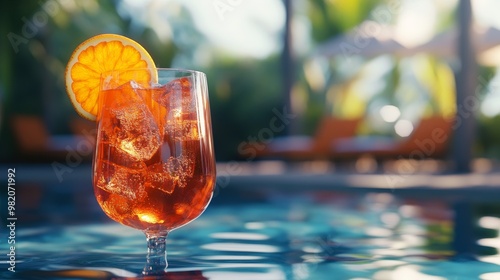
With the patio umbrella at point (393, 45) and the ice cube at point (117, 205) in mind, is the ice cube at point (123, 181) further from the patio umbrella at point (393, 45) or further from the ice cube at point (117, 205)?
the patio umbrella at point (393, 45)

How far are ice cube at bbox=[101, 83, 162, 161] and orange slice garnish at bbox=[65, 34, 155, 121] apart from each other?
6 centimetres

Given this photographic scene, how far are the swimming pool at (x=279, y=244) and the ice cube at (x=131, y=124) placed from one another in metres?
0.60

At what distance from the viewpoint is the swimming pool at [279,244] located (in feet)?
9.52

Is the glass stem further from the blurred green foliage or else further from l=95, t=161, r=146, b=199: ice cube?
the blurred green foliage

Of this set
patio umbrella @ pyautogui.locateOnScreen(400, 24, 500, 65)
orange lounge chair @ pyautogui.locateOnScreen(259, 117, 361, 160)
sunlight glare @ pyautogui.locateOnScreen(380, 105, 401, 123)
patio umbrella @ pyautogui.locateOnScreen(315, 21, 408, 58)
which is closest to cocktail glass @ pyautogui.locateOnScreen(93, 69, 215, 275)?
orange lounge chair @ pyautogui.locateOnScreen(259, 117, 361, 160)

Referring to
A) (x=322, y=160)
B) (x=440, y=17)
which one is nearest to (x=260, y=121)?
(x=322, y=160)

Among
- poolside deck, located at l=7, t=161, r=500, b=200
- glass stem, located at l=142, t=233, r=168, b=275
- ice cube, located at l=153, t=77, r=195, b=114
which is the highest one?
poolside deck, located at l=7, t=161, r=500, b=200

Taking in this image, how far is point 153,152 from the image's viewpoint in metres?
2.01

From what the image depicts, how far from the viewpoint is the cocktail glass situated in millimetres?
1997

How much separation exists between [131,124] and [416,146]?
11.5 meters

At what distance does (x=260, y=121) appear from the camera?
54.1ft

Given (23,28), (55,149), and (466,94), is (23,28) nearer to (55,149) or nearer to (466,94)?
(55,149)

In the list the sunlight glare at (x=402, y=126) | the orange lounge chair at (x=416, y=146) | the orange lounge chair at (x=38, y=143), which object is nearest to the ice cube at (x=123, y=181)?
the orange lounge chair at (x=416, y=146)

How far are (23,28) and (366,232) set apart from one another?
44.6 feet
